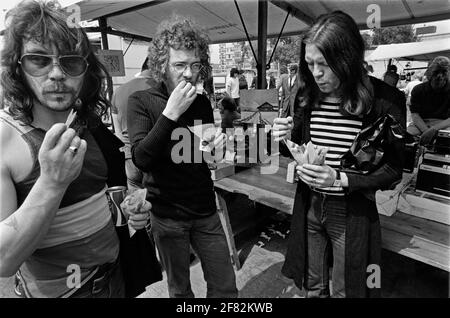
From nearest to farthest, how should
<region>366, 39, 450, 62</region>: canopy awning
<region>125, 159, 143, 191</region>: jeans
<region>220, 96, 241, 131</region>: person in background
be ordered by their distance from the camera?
<region>125, 159, 143, 191</region>: jeans < <region>220, 96, 241, 131</region>: person in background < <region>366, 39, 450, 62</region>: canopy awning

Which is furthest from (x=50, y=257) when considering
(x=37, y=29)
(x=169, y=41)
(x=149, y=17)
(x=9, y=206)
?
(x=149, y=17)

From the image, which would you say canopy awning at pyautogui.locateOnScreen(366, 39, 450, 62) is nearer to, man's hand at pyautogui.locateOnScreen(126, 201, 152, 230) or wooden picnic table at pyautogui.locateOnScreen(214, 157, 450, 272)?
wooden picnic table at pyautogui.locateOnScreen(214, 157, 450, 272)

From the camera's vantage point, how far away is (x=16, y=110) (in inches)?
36.2

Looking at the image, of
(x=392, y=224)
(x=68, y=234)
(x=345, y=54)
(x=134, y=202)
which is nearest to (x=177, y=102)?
(x=134, y=202)

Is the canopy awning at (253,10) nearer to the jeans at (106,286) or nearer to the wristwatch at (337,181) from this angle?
the jeans at (106,286)

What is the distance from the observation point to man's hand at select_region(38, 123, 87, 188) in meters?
0.74

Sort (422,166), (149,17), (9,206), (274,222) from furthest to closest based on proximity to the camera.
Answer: (149,17), (274,222), (422,166), (9,206)

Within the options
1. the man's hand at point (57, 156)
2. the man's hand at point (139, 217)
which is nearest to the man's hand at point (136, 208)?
the man's hand at point (139, 217)

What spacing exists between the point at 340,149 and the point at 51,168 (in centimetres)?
130

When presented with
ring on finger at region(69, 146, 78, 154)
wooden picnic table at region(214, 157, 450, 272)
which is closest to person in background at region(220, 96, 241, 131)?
wooden picnic table at region(214, 157, 450, 272)

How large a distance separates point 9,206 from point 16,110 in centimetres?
33

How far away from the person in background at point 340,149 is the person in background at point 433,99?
10.1 feet

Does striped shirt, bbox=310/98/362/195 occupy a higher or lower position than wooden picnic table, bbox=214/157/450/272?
higher
